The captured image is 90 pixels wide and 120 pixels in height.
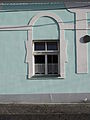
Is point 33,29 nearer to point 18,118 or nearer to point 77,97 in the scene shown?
point 77,97

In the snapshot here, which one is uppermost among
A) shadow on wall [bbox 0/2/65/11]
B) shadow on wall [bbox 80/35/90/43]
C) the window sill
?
shadow on wall [bbox 0/2/65/11]

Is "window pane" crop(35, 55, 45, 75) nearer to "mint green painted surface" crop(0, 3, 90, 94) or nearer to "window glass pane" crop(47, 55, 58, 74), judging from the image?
"window glass pane" crop(47, 55, 58, 74)

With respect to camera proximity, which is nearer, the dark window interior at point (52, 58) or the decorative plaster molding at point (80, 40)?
the decorative plaster molding at point (80, 40)

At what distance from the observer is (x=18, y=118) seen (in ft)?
36.7

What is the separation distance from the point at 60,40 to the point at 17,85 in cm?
275

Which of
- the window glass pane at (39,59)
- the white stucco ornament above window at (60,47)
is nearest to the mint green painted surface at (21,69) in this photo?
the white stucco ornament above window at (60,47)

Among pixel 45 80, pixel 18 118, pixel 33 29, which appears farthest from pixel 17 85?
pixel 18 118

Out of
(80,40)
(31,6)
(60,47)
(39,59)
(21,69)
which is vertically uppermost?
(31,6)

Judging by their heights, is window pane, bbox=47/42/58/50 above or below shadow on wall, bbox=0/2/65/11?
below

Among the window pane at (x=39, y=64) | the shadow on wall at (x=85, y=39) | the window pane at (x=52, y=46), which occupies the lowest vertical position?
the window pane at (x=39, y=64)

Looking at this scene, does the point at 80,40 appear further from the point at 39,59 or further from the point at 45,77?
the point at 45,77

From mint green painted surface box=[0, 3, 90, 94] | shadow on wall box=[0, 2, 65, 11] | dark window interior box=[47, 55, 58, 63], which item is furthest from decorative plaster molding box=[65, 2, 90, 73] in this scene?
dark window interior box=[47, 55, 58, 63]

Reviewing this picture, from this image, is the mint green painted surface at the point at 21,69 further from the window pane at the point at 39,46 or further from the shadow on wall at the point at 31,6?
the window pane at the point at 39,46

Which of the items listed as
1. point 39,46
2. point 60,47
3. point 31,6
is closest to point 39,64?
point 39,46
